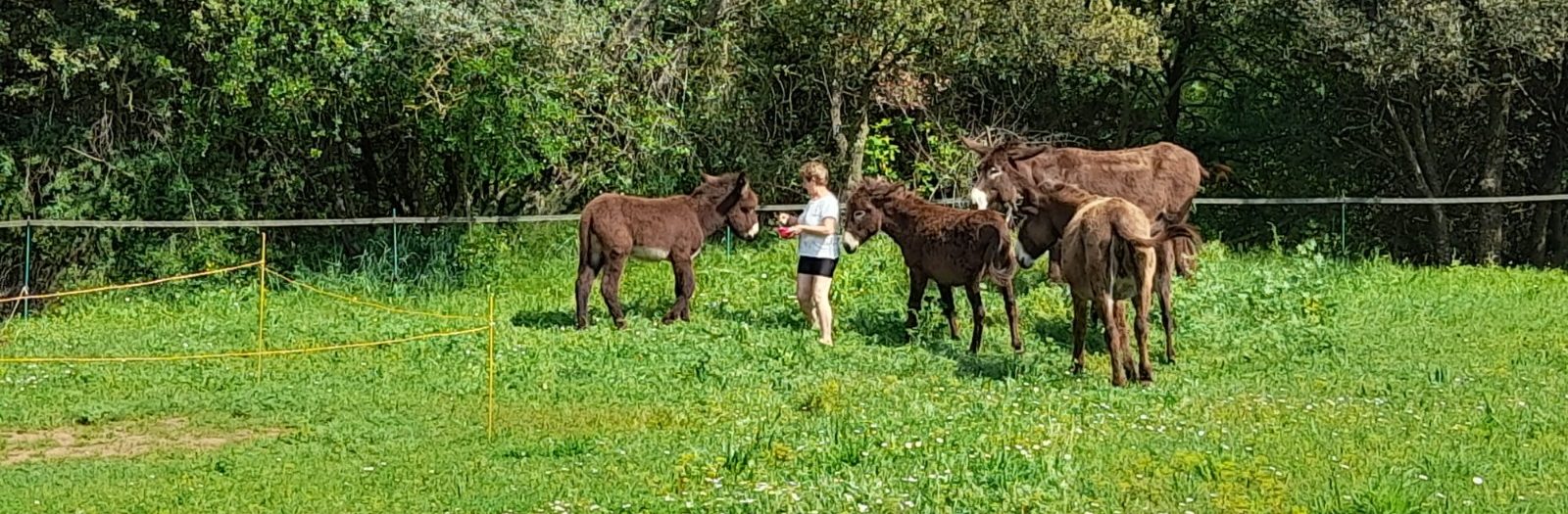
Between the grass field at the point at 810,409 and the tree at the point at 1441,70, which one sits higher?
the tree at the point at 1441,70

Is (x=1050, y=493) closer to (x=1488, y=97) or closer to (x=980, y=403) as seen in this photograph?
(x=980, y=403)

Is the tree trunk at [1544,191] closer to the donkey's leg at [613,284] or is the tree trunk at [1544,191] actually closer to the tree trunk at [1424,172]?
the tree trunk at [1424,172]

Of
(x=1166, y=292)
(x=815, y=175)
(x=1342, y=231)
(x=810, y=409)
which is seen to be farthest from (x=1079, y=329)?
(x=1342, y=231)

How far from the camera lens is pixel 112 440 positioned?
9211 millimetres

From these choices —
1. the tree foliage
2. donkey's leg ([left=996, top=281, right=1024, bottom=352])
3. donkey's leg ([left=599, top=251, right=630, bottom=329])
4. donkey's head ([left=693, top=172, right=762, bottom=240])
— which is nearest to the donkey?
donkey's leg ([left=996, top=281, right=1024, bottom=352])

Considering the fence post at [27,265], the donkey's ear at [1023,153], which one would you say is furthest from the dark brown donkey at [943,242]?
the fence post at [27,265]

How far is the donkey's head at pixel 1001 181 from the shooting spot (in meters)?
12.4

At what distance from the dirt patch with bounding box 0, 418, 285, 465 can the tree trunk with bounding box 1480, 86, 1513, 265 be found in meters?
14.4

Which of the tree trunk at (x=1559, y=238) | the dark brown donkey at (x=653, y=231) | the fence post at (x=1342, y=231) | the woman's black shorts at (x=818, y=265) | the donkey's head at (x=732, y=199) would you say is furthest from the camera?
the tree trunk at (x=1559, y=238)

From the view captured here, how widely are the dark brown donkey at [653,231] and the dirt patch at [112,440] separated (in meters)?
4.13

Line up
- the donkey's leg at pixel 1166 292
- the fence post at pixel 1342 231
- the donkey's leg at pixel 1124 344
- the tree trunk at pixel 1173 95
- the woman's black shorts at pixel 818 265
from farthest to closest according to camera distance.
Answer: the tree trunk at pixel 1173 95 → the fence post at pixel 1342 231 → the woman's black shorts at pixel 818 265 → the donkey's leg at pixel 1166 292 → the donkey's leg at pixel 1124 344

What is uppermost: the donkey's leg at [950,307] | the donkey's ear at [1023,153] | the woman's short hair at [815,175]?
the donkey's ear at [1023,153]

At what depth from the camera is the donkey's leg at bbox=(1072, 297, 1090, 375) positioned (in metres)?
10.4

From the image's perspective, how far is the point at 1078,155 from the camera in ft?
44.8
